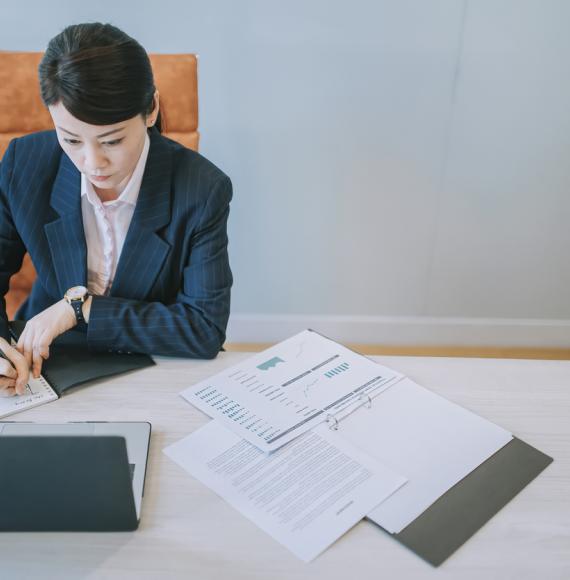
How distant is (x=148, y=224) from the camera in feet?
3.74

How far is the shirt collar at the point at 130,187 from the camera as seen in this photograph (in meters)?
1.15

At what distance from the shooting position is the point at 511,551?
2.31 feet

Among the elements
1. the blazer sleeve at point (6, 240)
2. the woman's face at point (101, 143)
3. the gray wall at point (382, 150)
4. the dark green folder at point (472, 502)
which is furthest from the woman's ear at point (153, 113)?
the gray wall at point (382, 150)

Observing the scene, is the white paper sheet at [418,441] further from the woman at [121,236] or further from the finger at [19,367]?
the finger at [19,367]

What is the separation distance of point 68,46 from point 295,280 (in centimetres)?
143

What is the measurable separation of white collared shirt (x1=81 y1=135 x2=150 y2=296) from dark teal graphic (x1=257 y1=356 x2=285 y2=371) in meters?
0.39

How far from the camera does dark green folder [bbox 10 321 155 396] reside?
948 mm

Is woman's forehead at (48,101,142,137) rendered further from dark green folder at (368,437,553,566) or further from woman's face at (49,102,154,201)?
dark green folder at (368,437,553,566)

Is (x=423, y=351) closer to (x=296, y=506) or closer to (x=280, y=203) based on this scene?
(x=280, y=203)

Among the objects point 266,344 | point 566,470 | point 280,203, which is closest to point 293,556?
point 566,470

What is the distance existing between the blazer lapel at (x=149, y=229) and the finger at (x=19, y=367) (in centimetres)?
26

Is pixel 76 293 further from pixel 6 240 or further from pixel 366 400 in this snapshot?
pixel 366 400

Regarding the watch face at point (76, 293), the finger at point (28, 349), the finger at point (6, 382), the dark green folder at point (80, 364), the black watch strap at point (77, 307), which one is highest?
the watch face at point (76, 293)

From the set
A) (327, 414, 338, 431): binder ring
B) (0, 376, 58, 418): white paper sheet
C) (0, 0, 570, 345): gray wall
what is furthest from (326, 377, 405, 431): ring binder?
(0, 0, 570, 345): gray wall
